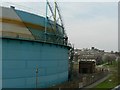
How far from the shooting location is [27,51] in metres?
29.8

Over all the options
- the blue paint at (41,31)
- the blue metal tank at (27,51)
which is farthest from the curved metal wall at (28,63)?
the blue paint at (41,31)

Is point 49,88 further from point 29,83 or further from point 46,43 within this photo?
point 46,43

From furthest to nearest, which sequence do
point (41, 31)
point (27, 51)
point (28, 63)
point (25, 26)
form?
point (41, 31)
point (25, 26)
point (28, 63)
point (27, 51)

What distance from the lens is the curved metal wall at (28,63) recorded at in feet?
90.8

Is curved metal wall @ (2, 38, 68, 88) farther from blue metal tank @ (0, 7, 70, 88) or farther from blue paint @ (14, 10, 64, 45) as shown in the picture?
blue paint @ (14, 10, 64, 45)

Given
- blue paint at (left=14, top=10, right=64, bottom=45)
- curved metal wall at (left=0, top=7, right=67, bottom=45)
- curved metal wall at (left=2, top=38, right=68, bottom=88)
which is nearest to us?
curved metal wall at (left=2, top=38, right=68, bottom=88)

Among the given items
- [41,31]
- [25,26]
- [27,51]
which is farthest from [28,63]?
[41,31]

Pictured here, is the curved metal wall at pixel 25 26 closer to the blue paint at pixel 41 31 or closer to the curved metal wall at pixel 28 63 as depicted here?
the blue paint at pixel 41 31

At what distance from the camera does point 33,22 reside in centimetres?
3216

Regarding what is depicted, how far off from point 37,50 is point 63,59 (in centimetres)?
894

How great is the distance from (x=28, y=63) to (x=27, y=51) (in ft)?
4.24

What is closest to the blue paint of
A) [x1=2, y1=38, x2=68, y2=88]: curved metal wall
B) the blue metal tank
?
the blue metal tank

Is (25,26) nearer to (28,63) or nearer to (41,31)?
(41,31)

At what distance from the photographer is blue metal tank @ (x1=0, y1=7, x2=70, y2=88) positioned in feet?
91.1
